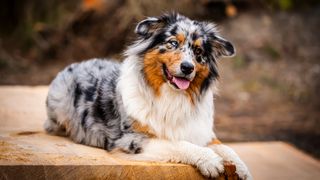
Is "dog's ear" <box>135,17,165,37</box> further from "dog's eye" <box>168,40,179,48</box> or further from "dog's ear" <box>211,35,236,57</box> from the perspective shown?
"dog's ear" <box>211,35,236,57</box>

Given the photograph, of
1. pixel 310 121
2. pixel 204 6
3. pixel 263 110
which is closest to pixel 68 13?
pixel 204 6

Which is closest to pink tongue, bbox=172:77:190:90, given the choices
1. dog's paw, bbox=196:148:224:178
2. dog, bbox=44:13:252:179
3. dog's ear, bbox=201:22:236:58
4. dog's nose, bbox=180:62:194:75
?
dog, bbox=44:13:252:179

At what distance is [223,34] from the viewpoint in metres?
10.6

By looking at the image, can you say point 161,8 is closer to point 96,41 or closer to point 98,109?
point 96,41

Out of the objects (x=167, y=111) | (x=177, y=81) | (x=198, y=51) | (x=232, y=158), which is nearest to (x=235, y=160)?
(x=232, y=158)

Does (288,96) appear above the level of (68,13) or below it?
below

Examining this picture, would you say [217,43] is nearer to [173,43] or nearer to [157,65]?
[173,43]

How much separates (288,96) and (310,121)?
3.80 ft

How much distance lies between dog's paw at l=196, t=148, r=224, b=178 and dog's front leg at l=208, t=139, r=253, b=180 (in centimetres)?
23

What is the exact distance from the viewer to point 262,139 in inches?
307

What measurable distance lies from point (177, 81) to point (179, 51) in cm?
22

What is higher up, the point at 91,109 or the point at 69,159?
the point at 91,109

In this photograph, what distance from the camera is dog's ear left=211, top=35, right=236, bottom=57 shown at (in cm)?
443

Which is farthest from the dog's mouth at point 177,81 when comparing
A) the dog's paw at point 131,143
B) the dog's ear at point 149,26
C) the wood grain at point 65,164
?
the wood grain at point 65,164
